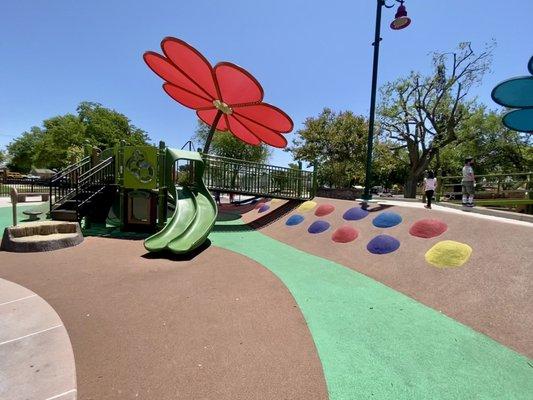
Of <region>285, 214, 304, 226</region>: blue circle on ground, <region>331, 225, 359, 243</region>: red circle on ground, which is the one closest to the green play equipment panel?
<region>285, 214, 304, 226</region>: blue circle on ground

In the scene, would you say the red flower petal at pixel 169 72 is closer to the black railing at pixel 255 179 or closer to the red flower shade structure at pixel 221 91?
the red flower shade structure at pixel 221 91

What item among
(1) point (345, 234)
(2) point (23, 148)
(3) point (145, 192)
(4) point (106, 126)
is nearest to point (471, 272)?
(1) point (345, 234)

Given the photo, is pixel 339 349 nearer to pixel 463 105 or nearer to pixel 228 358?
pixel 228 358

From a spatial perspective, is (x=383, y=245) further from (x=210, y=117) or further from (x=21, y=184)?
(x=21, y=184)

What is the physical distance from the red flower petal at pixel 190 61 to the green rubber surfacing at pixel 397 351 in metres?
9.42

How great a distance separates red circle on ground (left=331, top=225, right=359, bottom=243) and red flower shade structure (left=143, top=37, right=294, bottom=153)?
22.1 feet

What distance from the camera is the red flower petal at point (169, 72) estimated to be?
39.4 feet

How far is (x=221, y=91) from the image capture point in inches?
541

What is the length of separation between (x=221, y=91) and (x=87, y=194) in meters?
7.20

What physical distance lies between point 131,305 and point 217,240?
522 centimetres

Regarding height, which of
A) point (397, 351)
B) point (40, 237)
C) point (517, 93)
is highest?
point (517, 93)

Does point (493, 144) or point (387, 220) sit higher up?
point (493, 144)

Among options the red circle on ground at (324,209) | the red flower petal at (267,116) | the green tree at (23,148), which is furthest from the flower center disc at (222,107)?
the green tree at (23,148)

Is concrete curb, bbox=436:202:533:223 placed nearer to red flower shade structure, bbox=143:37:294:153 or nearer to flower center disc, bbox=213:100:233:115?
red flower shade structure, bbox=143:37:294:153
